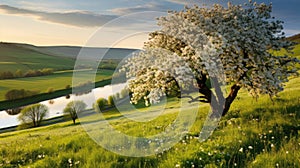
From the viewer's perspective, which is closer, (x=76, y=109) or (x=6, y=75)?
A: (x=76, y=109)

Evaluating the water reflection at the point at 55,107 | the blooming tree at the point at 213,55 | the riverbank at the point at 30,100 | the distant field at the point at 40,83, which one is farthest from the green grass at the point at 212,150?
the distant field at the point at 40,83

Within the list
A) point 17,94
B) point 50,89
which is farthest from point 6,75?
point 50,89

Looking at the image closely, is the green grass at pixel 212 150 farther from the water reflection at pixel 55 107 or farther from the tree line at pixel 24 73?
the tree line at pixel 24 73

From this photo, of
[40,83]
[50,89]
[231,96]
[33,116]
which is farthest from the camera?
[40,83]

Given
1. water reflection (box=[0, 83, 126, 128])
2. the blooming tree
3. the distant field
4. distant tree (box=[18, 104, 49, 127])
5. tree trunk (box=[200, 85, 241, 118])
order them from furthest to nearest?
the distant field < water reflection (box=[0, 83, 126, 128]) < distant tree (box=[18, 104, 49, 127]) < tree trunk (box=[200, 85, 241, 118]) < the blooming tree

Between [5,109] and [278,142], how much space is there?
13724 cm

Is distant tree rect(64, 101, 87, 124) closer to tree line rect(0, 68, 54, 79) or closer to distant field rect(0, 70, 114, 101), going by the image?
distant field rect(0, 70, 114, 101)

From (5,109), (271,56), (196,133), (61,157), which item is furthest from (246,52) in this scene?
(5,109)

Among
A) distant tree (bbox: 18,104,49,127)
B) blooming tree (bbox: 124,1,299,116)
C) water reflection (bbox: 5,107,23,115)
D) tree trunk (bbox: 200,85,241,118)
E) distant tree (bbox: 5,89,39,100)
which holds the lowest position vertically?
water reflection (bbox: 5,107,23,115)

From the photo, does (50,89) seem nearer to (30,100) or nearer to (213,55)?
(30,100)

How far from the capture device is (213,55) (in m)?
11.4

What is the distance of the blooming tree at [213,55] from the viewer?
11.5 metres

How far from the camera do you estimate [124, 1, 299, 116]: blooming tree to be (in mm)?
11477

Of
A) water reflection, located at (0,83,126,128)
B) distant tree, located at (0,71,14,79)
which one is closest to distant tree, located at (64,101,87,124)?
water reflection, located at (0,83,126,128)
